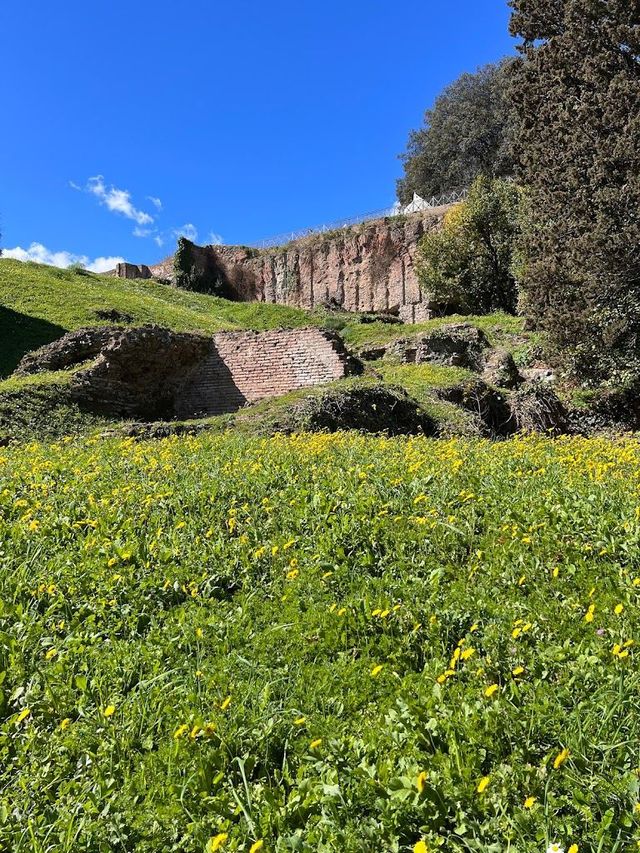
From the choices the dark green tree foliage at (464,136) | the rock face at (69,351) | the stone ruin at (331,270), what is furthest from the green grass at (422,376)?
the dark green tree foliage at (464,136)

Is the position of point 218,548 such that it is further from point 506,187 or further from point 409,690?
point 506,187

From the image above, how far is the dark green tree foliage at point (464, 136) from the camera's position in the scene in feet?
135

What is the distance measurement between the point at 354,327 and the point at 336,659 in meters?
23.4

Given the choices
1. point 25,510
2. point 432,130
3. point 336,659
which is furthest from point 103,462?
point 432,130

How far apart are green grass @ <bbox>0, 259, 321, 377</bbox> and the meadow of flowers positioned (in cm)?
1493

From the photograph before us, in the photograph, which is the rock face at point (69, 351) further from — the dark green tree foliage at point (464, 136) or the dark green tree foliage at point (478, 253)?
the dark green tree foliage at point (464, 136)

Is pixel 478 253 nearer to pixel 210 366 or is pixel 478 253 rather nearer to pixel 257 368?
pixel 257 368

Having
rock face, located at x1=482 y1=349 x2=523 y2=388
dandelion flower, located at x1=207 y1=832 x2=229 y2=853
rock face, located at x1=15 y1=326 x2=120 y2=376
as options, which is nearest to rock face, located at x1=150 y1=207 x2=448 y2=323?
rock face, located at x1=482 y1=349 x2=523 y2=388

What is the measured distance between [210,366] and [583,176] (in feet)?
34.1

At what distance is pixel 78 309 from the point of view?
21984mm

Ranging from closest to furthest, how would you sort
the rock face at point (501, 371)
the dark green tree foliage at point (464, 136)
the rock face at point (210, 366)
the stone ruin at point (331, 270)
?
the rock face at point (210, 366) → the rock face at point (501, 371) → the stone ruin at point (331, 270) → the dark green tree foliage at point (464, 136)

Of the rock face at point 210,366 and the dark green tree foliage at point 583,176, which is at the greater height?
the dark green tree foliage at point 583,176

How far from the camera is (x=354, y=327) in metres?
25.5

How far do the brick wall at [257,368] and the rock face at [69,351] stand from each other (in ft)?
7.89
